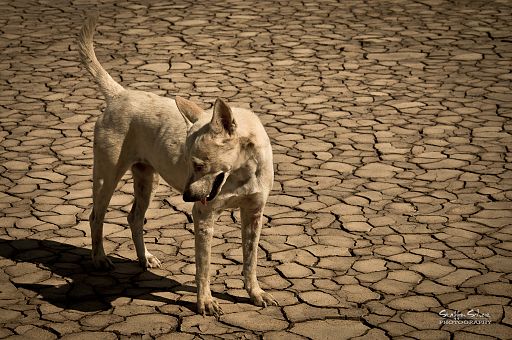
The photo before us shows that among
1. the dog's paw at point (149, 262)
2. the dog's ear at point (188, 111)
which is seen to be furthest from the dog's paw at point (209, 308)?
the dog's ear at point (188, 111)

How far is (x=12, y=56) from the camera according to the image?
11.6 m

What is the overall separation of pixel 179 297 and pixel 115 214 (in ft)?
5.48

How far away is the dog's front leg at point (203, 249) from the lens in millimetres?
5113

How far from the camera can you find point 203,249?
5133 mm

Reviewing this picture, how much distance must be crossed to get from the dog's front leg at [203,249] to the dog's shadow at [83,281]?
0.53 ft

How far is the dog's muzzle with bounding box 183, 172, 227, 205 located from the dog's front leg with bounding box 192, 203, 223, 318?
0.64 feet

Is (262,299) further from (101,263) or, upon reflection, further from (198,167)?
(101,263)

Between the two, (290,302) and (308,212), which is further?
(308,212)

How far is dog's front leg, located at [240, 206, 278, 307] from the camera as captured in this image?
17.4 feet

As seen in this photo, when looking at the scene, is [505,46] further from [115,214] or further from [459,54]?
[115,214]

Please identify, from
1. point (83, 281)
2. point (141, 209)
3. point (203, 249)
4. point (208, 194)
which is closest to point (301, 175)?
point (141, 209)

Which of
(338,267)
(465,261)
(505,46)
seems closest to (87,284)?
(338,267)

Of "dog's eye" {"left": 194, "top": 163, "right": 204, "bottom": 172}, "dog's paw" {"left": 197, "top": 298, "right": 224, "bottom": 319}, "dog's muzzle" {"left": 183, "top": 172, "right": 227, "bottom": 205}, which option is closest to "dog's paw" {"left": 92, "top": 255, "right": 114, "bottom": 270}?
"dog's paw" {"left": 197, "top": 298, "right": 224, "bottom": 319}

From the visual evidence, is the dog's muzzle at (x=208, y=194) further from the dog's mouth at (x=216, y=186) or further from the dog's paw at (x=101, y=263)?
the dog's paw at (x=101, y=263)
